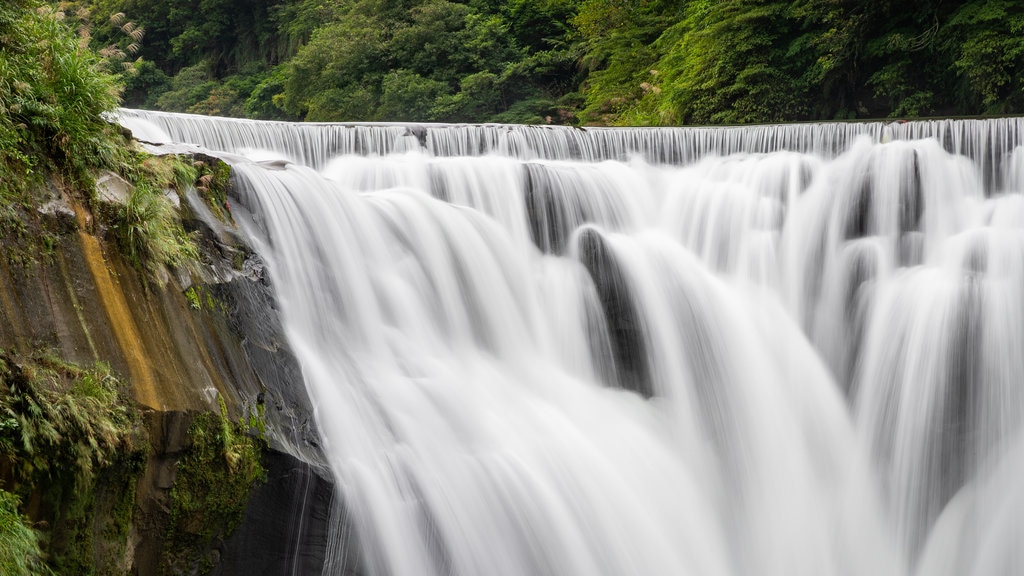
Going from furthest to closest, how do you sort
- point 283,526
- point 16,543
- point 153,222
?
point 153,222
point 283,526
point 16,543

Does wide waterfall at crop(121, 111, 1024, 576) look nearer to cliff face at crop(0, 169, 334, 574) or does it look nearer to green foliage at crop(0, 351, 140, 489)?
cliff face at crop(0, 169, 334, 574)

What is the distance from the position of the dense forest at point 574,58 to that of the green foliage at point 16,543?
15.6ft

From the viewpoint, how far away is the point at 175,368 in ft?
15.6

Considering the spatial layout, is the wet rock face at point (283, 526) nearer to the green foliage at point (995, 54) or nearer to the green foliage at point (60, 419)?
the green foliage at point (60, 419)

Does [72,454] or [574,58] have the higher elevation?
[574,58]

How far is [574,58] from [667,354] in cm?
1992

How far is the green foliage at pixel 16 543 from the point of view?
359 cm

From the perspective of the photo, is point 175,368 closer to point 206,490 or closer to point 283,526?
point 206,490

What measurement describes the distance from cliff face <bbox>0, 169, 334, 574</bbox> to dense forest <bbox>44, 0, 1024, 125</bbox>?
322 centimetres

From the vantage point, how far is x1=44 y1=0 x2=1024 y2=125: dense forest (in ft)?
58.0

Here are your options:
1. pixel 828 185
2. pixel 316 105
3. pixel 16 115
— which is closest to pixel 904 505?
pixel 828 185

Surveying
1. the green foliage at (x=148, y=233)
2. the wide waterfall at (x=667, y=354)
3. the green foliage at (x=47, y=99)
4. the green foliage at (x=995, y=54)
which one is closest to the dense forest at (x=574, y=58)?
the green foliage at (x=995, y=54)

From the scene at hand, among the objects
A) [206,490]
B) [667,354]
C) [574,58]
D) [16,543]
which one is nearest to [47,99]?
[206,490]

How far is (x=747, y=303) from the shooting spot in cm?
1009
